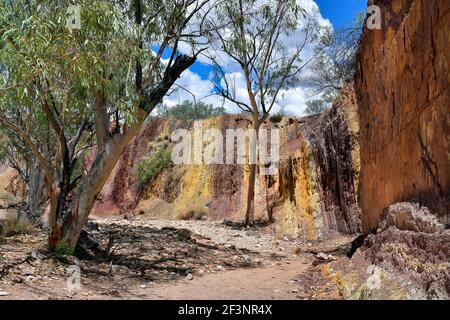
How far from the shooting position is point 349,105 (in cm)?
1148

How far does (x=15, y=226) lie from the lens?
10.2 m

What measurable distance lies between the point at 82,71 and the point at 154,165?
71.0 ft

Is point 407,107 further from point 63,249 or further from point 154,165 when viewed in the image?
point 154,165

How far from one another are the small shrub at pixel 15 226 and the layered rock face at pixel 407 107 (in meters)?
7.34

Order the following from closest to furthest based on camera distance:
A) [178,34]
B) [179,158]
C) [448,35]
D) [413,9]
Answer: [448,35], [413,9], [178,34], [179,158]

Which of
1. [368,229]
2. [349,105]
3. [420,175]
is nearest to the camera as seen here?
[420,175]

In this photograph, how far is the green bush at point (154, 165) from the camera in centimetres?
2716

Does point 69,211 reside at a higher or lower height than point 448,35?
lower

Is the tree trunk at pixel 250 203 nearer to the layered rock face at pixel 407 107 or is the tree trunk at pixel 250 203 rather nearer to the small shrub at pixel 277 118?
the small shrub at pixel 277 118

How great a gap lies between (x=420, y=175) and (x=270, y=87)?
12.9 m

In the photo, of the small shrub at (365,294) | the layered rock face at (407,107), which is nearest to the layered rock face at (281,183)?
the layered rock face at (407,107)

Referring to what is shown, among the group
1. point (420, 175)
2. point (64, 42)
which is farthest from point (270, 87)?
point (420, 175)

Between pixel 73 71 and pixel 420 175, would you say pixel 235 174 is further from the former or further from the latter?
pixel 420 175

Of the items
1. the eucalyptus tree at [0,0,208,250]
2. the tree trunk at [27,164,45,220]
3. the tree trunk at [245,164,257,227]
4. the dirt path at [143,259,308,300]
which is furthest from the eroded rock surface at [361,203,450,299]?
the tree trunk at [27,164,45,220]
